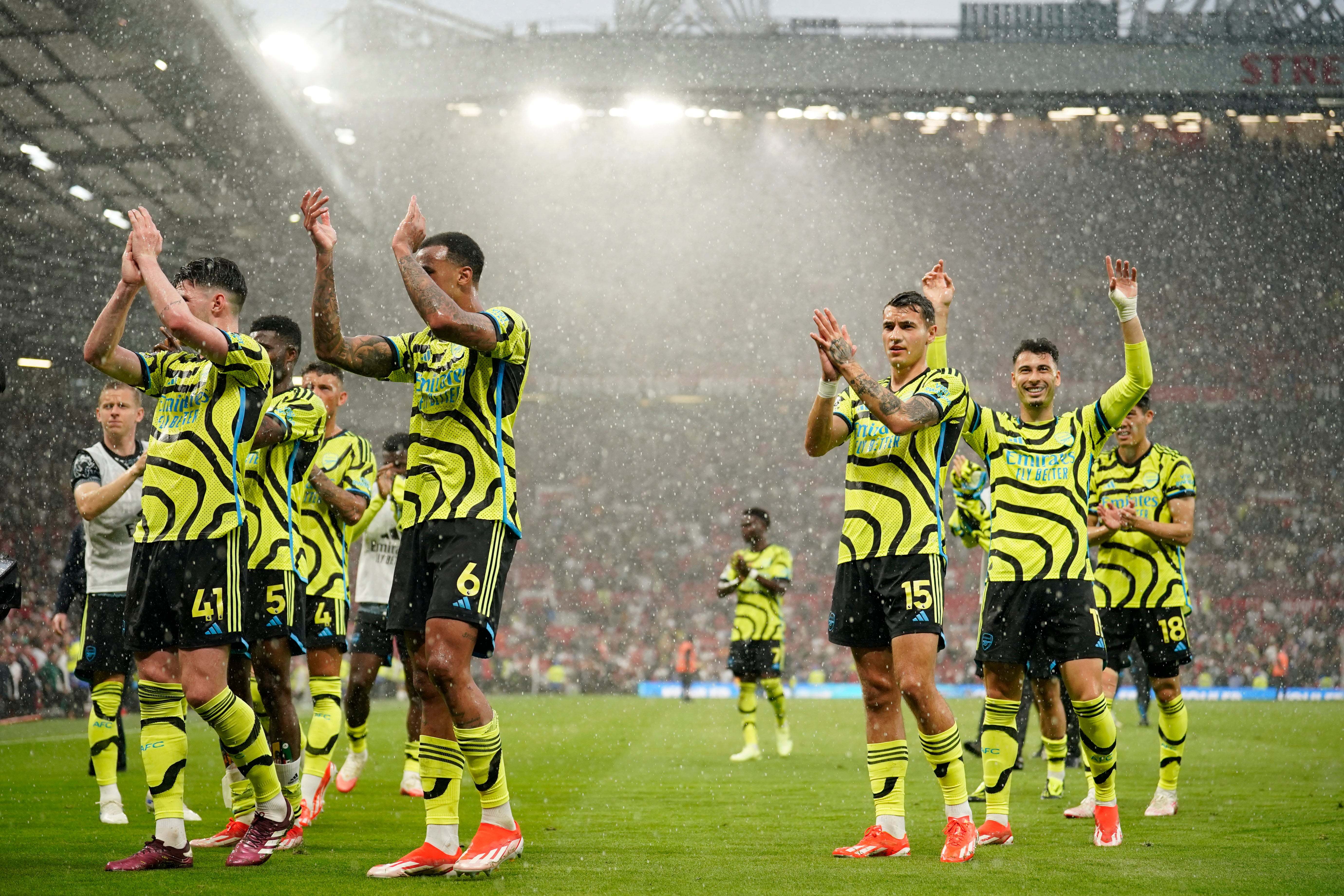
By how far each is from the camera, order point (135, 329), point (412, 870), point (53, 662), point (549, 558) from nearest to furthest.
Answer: point (412, 870) < point (53, 662) < point (135, 329) < point (549, 558)

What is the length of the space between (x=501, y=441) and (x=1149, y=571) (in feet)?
13.3

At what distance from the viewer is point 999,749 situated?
214 inches

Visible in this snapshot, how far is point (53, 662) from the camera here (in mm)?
17844

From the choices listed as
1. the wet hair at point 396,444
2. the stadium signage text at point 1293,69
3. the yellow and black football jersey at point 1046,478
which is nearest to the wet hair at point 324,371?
the wet hair at point 396,444

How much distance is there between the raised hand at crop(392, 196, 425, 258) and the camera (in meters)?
4.19

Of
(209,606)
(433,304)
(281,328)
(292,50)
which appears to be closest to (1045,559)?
(433,304)

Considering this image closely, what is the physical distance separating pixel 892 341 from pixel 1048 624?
1454 millimetres

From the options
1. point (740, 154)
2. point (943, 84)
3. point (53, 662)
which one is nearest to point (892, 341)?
point (53, 662)

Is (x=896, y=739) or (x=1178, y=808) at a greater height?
(x=896, y=739)

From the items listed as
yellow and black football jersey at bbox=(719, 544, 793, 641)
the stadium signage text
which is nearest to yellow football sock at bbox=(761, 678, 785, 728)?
yellow and black football jersey at bbox=(719, 544, 793, 641)

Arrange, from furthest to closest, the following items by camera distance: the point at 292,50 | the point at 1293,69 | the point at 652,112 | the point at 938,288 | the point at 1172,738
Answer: the point at 652,112
the point at 1293,69
the point at 292,50
the point at 1172,738
the point at 938,288

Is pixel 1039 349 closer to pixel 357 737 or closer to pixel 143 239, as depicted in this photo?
pixel 143 239

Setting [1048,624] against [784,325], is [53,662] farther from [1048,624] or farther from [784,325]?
[784,325]

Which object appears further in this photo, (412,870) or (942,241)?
(942,241)
